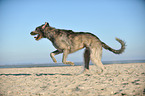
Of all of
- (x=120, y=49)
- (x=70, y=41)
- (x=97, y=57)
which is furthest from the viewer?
(x=120, y=49)

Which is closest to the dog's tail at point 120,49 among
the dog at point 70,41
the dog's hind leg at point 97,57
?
the dog at point 70,41

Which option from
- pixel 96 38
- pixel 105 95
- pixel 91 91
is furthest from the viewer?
pixel 96 38

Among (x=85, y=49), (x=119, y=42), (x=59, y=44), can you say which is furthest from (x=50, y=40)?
(x=119, y=42)

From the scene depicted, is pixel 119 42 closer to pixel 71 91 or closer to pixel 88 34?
pixel 88 34

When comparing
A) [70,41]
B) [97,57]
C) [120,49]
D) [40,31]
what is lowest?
[97,57]

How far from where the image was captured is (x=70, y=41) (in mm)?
6898

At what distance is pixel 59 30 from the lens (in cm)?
711

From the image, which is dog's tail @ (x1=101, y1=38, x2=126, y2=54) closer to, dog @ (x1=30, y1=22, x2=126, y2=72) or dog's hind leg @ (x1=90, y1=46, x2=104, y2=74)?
dog @ (x1=30, y1=22, x2=126, y2=72)

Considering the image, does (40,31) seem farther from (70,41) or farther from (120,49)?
(120,49)

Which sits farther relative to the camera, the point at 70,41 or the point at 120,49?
the point at 120,49

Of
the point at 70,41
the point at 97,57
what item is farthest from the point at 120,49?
the point at 70,41

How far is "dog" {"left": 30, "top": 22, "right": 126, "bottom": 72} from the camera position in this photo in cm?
682

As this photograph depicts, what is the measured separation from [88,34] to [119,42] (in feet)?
5.67

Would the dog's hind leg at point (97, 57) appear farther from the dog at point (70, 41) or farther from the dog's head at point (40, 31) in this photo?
the dog's head at point (40, 31)
